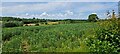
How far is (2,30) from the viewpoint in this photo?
722cm

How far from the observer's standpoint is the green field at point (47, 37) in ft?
23.1

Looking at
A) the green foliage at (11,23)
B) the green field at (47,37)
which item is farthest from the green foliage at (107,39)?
the green foliage at (11,23)

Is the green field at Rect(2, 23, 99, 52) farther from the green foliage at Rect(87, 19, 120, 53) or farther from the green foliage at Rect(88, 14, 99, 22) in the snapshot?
the green foliage at Rect(87, 19, 120, 53)

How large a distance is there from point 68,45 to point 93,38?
28.9 inches

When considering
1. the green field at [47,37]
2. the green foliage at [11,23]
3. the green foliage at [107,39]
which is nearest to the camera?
the green foliage at [107,39]

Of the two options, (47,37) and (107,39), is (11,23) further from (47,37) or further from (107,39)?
(107,39)

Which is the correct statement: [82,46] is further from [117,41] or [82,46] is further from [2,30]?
[2,30]

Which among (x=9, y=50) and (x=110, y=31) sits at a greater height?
(x=110, y=31)

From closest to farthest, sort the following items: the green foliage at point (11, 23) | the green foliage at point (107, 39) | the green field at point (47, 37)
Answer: the green foliage at point (107, 39), the green field at point (47, 37), the green foliage at point (11, 23)

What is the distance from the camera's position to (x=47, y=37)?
7254mm

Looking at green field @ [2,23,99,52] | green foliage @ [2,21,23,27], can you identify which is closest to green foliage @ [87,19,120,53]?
green field @ [2,23,99,52]

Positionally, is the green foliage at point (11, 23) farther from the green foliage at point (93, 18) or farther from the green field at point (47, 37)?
the green foliage at point (93, 18)

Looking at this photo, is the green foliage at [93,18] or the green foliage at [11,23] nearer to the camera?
the green foliage at [93,18]

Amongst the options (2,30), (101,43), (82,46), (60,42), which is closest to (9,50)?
(2,30)
